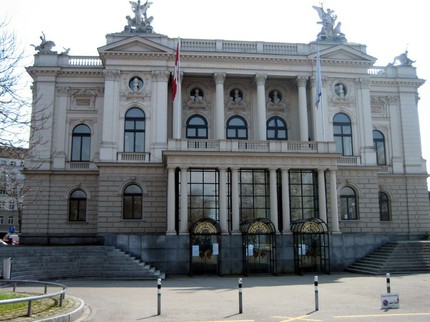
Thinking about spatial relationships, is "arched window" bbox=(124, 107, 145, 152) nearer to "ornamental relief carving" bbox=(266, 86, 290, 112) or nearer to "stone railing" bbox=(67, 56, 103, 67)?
"stone railing" bbox=(67, 56, 103, 67)

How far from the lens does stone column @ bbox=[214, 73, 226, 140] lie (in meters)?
43.0

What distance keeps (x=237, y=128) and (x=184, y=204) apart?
42.3ft

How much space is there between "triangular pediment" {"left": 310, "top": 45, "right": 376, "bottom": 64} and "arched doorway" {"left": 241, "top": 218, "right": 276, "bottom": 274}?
61.6 ft

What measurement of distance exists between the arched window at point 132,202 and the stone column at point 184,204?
6153 mm

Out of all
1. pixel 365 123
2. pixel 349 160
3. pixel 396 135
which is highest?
pixel 365 123

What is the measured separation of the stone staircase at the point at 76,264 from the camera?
29547mm

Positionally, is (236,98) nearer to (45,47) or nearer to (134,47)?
(134,47)

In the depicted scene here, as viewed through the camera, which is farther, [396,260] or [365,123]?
[365,123]

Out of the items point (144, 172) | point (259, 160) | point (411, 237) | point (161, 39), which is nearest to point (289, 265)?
point (259, 160)

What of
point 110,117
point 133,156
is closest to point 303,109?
point 133,156

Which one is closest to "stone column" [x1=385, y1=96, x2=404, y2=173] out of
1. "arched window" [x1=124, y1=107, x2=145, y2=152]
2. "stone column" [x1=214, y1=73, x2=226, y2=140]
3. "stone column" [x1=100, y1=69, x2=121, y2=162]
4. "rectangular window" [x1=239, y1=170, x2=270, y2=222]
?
"rectangular window" [x1=239, y1=170, x2=270, y2=222]

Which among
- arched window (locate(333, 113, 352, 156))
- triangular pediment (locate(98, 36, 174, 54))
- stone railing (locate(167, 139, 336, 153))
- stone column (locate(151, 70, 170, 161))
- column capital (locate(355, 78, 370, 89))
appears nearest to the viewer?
stone railing (locate(167, 139, 336, 153))

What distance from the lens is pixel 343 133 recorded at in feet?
148

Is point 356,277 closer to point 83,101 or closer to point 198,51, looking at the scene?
point 198,51
